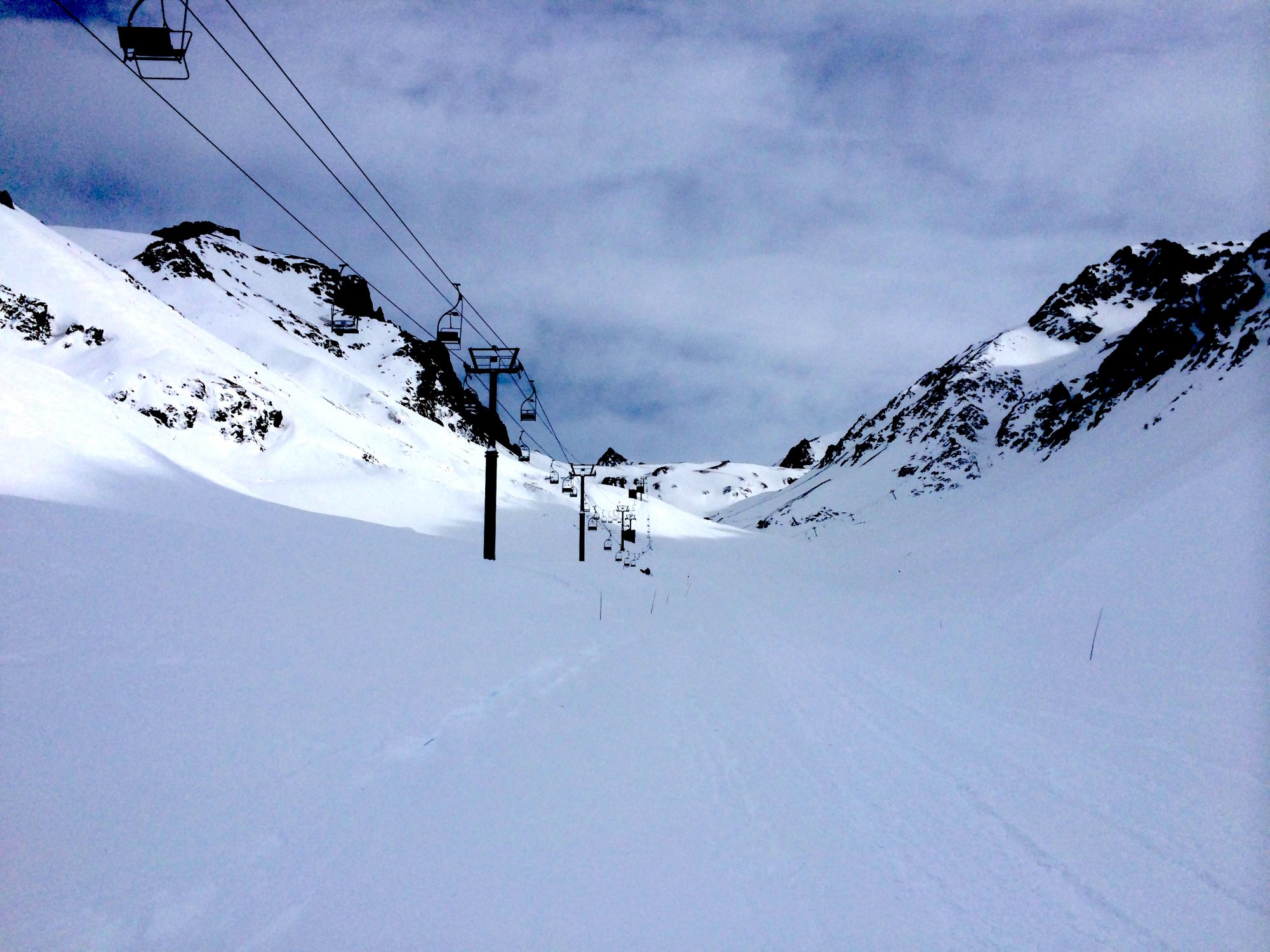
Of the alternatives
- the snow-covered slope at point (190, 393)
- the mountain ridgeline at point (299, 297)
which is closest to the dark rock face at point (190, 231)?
the mountain ridgeline at point (299, 297)

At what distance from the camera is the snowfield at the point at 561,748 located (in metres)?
3.74

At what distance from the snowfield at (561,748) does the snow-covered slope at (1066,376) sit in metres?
33.8

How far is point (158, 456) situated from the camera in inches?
686

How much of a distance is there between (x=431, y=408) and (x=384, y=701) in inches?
4835

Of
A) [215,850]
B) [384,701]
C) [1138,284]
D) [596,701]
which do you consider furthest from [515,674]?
[1138,284]

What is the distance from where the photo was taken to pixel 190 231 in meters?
159

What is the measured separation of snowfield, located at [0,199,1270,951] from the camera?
374 centimetres

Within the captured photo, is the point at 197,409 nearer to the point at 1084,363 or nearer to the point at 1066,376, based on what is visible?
the point at 1066,376

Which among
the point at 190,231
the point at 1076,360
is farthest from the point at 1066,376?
the point at 190,231

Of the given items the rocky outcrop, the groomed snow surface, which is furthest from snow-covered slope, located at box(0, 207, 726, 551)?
the rocky outcrop

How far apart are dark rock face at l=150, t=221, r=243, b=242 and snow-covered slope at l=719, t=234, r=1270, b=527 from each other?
509ft

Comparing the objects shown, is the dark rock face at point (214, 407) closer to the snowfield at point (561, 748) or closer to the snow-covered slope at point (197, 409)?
the snow-covered slope at point (197, 409)

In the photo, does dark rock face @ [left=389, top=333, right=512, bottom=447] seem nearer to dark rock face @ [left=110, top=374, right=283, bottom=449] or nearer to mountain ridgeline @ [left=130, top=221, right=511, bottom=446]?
mountain ridgeline @ [left=130, top=221, right=511, bottom=446]

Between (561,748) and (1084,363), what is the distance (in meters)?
125
